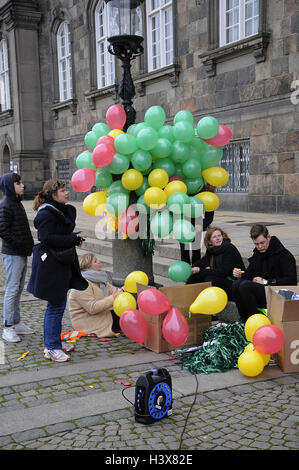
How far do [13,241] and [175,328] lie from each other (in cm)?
194

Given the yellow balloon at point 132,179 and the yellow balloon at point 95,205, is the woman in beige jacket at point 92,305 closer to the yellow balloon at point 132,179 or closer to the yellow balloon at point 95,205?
the yellow balloon at point 95,205

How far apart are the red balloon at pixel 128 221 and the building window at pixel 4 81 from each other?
67.4 feet

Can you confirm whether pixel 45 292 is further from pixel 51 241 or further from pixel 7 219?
pixel 7 219

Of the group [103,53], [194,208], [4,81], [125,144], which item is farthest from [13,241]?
[4,81]

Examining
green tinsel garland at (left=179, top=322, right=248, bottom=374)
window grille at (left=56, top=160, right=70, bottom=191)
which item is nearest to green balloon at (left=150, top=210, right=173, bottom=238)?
green tinsel garland at (left=179, top=322, right=248, bottom=374)

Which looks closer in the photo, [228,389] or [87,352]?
[228,389]

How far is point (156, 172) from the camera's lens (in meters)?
4.91

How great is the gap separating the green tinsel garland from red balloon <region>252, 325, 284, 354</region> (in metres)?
0.39

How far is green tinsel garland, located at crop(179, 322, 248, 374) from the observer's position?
13.7 ft

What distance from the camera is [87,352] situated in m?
4.80

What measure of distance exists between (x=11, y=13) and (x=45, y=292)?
Answer: 66.0 feet

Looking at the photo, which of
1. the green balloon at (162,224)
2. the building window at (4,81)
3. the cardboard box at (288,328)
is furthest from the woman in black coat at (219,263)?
the building window at (4,81)
